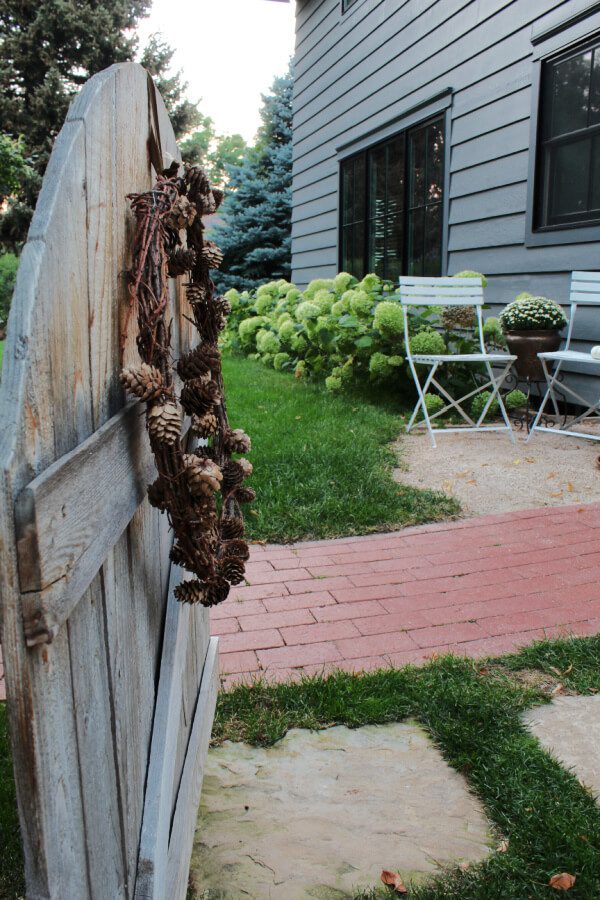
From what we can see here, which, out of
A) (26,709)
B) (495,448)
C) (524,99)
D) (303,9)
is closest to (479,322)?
(495,448)

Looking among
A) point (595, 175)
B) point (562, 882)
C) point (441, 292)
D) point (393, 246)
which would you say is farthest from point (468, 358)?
point (562, 882)

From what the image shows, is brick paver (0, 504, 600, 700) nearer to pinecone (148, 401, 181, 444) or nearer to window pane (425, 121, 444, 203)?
pinecone (148, 401, 181, 444)

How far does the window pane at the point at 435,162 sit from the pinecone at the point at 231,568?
705cm

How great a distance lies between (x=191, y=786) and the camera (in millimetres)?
1601

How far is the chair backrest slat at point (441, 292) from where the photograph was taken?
6062 mm

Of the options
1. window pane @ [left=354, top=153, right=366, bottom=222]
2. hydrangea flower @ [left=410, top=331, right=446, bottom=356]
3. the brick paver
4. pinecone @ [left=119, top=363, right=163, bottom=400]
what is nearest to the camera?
pinecone @ [left=119, top=363, right=163, bottom=400]

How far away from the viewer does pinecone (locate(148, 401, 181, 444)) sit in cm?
98

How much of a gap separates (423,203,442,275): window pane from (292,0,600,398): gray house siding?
0.74 feet

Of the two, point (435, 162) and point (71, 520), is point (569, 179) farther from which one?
point (71, 520)

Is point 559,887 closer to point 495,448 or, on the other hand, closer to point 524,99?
point 495,448

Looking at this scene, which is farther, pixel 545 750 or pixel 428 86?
pixel 428 86

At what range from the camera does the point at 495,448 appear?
216 inches

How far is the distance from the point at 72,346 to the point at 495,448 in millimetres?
4971

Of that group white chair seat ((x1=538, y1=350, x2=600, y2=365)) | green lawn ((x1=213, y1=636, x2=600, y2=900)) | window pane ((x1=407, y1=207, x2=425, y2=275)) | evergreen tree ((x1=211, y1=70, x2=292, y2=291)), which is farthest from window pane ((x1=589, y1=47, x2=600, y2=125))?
evergreen tree ((x1=211, y1=70, x2=292, y2=291))
